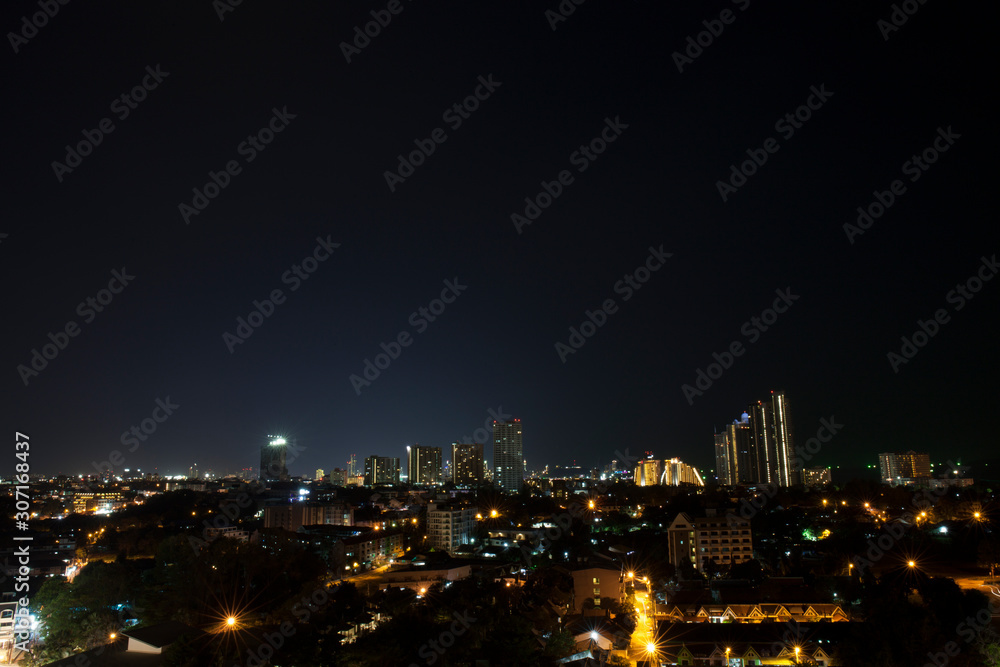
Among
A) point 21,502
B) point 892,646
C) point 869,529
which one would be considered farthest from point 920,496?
point 21,502

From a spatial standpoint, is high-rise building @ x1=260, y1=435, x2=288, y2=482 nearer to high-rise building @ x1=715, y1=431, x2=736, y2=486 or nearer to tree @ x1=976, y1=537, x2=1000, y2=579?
high-rise building @ x1=715, y1=431, x2=736, y2=486

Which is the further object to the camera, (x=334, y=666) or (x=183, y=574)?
(x=183, y=574)

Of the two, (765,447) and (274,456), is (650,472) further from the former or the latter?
(274,456)

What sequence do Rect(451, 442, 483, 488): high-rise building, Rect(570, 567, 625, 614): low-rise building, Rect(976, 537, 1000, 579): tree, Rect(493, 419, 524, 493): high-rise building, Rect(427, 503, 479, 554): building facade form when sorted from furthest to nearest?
Rect(451, 442, 483, 488): high-rise building, Rect(493, 419, 524, 493): high-rise building, Rect(427, 503, 479, 554): building facade, Rect(976, 537, 1000, 579): tree, Rect(570, 567, 625, 614): low-rise building

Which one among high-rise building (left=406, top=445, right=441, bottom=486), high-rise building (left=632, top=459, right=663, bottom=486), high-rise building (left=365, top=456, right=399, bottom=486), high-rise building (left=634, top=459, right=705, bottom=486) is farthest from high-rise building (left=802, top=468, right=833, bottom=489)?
high-rise building (left=365, top=456, right=399, bottom=486)

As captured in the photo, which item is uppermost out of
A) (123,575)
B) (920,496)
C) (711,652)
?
(920,496)

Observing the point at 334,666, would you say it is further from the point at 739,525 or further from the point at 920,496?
the point at 920,496
